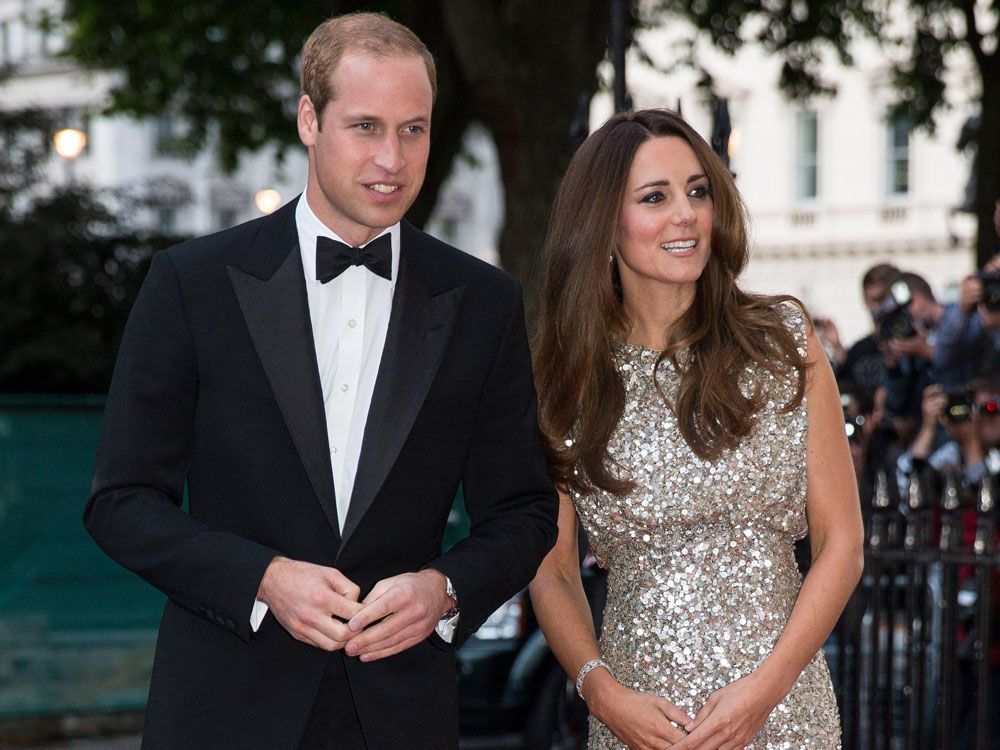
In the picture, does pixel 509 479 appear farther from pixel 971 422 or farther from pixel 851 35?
pixel 851 35

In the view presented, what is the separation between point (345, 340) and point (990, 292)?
209 inches

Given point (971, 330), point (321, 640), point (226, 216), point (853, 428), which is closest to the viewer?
point (321, 640)

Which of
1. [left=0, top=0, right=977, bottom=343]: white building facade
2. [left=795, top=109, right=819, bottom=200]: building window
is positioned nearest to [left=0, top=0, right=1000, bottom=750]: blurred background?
[left=0, top=0, right=977, bottom=343]: white building facade

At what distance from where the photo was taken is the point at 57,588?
8320mm

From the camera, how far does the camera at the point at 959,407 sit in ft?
22.7

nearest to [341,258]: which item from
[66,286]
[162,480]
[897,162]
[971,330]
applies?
[162,480]

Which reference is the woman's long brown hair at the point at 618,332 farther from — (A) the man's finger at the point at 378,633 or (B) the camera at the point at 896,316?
(B) the camera at the point at 896,316

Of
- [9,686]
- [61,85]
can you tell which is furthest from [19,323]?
[61,85]

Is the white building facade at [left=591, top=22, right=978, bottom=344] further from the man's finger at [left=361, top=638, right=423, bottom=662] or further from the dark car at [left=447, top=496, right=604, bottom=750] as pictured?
the man's finger at [left=361, top=638, right=423, bottom=662]

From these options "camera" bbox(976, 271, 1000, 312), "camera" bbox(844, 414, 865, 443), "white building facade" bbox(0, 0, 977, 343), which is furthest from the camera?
"white building facade" bbox(0, 0, 977, 343)

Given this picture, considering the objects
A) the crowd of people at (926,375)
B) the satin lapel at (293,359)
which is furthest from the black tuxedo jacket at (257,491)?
the crowd of people at (926,375)

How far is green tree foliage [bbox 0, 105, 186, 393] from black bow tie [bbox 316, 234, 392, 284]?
1295cm

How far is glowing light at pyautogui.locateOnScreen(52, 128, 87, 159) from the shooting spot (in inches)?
787

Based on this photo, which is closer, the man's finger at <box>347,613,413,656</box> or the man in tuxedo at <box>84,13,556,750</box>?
the man's finger at <box>347,613,413,656</box>
